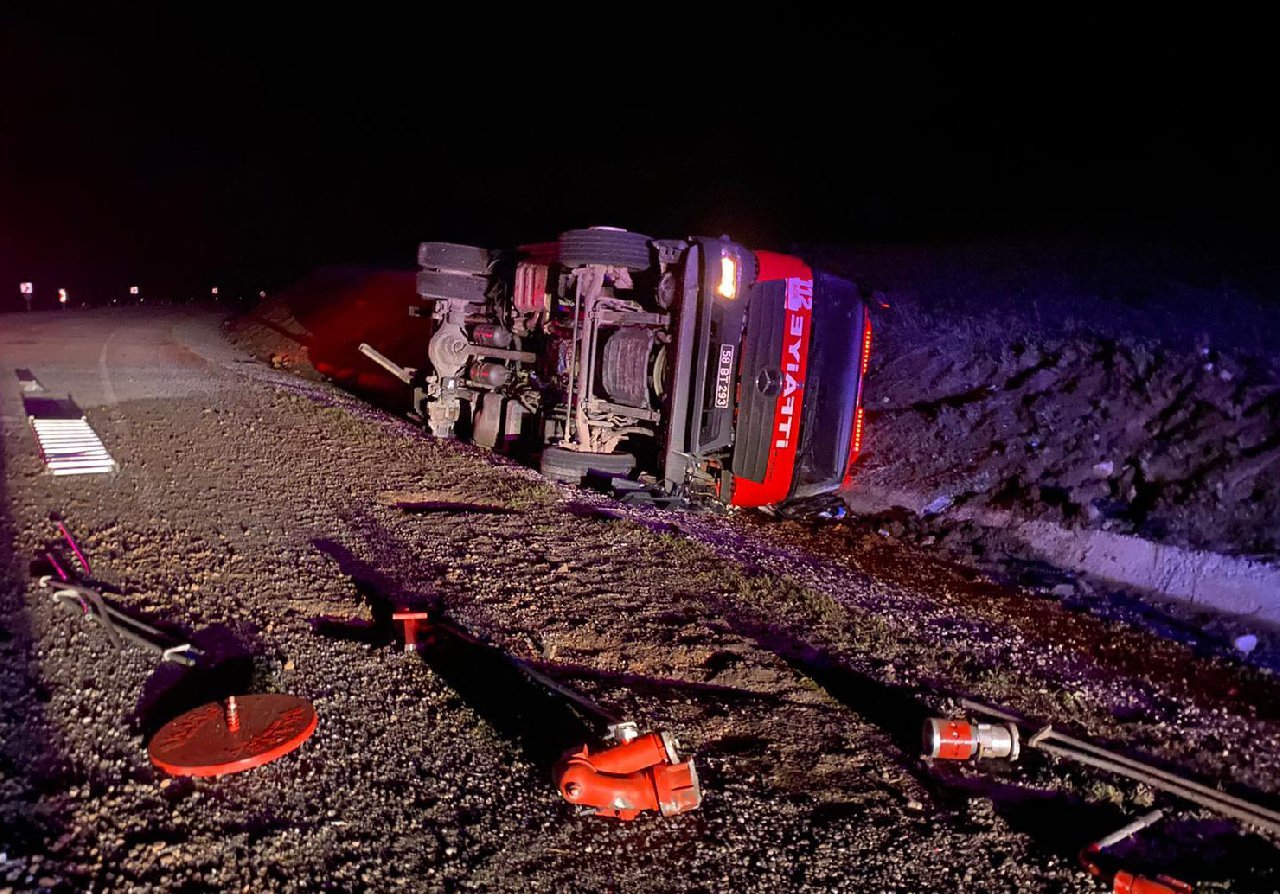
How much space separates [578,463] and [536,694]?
3567mm

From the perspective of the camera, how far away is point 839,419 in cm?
719

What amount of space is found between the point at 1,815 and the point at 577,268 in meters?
5.57

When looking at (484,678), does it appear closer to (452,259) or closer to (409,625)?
(409,625)

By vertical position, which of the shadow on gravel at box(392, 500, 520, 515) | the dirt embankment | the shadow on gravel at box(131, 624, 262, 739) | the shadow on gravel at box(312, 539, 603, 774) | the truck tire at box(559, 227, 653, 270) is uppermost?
the truck tire at box(559, 227, 653, 270)

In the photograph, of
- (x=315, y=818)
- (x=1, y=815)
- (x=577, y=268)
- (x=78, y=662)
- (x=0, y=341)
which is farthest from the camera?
(x=0, y=341)

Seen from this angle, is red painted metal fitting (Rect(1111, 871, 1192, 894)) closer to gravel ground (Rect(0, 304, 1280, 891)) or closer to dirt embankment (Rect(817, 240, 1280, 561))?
gravel ground (Rect(0, 304, 1280, 891))

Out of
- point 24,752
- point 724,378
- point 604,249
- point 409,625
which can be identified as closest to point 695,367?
point 724,378

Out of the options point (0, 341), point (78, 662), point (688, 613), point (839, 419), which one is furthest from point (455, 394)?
point (0, 341)

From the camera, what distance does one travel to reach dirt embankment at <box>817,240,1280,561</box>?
780cm

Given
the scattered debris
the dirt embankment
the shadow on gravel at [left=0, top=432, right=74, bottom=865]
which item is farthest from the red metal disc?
the dirt embankment

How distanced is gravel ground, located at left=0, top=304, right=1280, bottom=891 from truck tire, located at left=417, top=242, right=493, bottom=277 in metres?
2.50

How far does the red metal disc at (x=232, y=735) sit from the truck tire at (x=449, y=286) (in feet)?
19.2

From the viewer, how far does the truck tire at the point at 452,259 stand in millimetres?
8555

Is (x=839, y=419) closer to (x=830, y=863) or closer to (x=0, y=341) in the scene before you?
(x=830, y=863)
